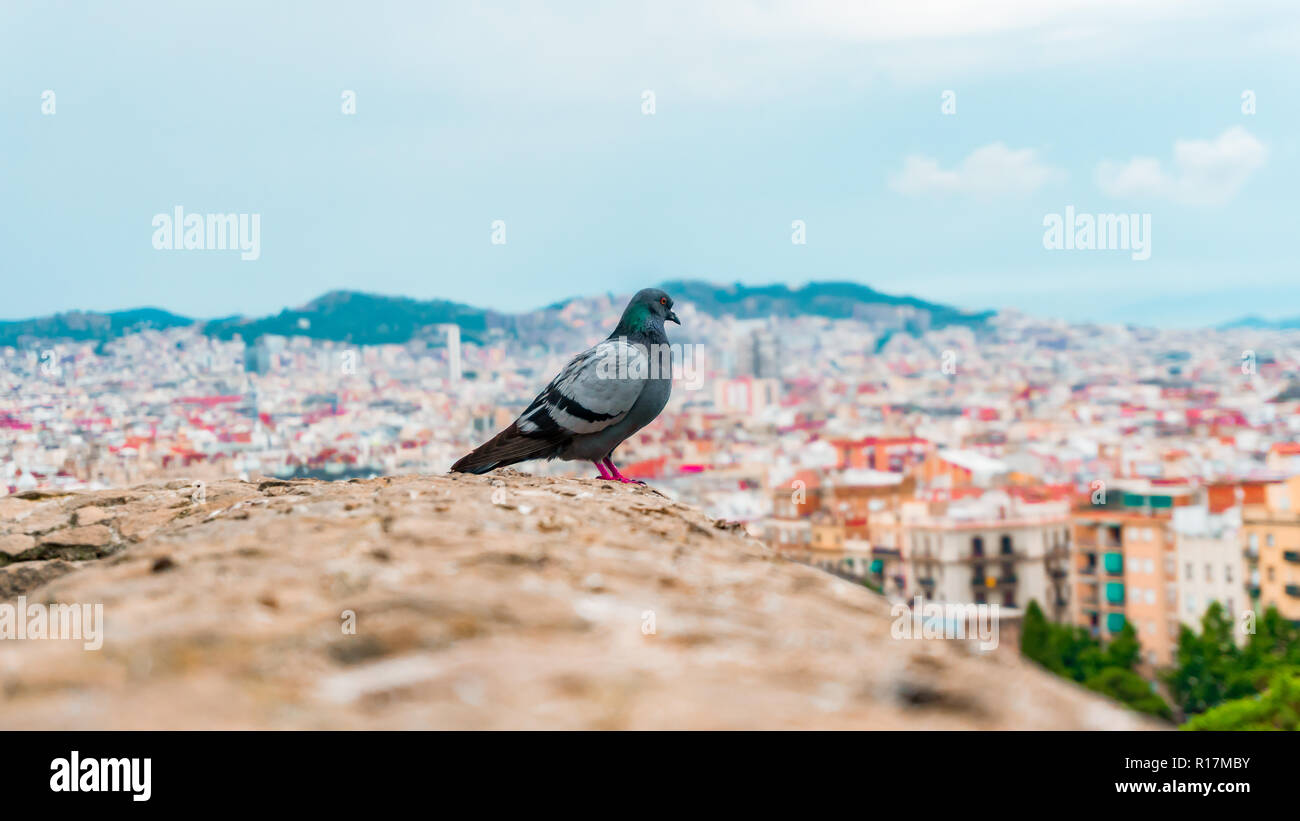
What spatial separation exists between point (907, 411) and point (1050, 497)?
86.2 feet

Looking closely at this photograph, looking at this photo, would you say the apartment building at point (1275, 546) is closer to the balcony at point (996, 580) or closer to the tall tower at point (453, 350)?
the balcony at point (996, 580)

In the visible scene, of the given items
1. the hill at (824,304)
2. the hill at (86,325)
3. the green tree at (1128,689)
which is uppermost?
the hill at (824,304)

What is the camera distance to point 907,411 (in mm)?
81562

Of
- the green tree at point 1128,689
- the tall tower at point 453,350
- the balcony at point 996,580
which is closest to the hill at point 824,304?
the tall tower at point 453,350

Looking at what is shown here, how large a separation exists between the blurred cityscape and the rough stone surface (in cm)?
2622

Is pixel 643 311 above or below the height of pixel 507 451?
above

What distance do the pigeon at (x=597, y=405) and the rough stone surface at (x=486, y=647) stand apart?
2.78 meters

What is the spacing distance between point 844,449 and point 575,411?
6389 centimetres

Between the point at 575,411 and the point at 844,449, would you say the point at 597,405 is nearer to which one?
the point at 575,411

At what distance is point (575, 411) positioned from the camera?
5910 mm

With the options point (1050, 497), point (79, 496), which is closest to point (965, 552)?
point (1050, 497)

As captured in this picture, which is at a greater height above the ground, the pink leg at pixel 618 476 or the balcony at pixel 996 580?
the pink leg at pixel 618 476

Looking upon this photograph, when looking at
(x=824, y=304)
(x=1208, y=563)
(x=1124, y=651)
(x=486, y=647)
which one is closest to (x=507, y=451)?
(x=486, y=647)

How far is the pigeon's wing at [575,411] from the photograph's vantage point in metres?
5.89
